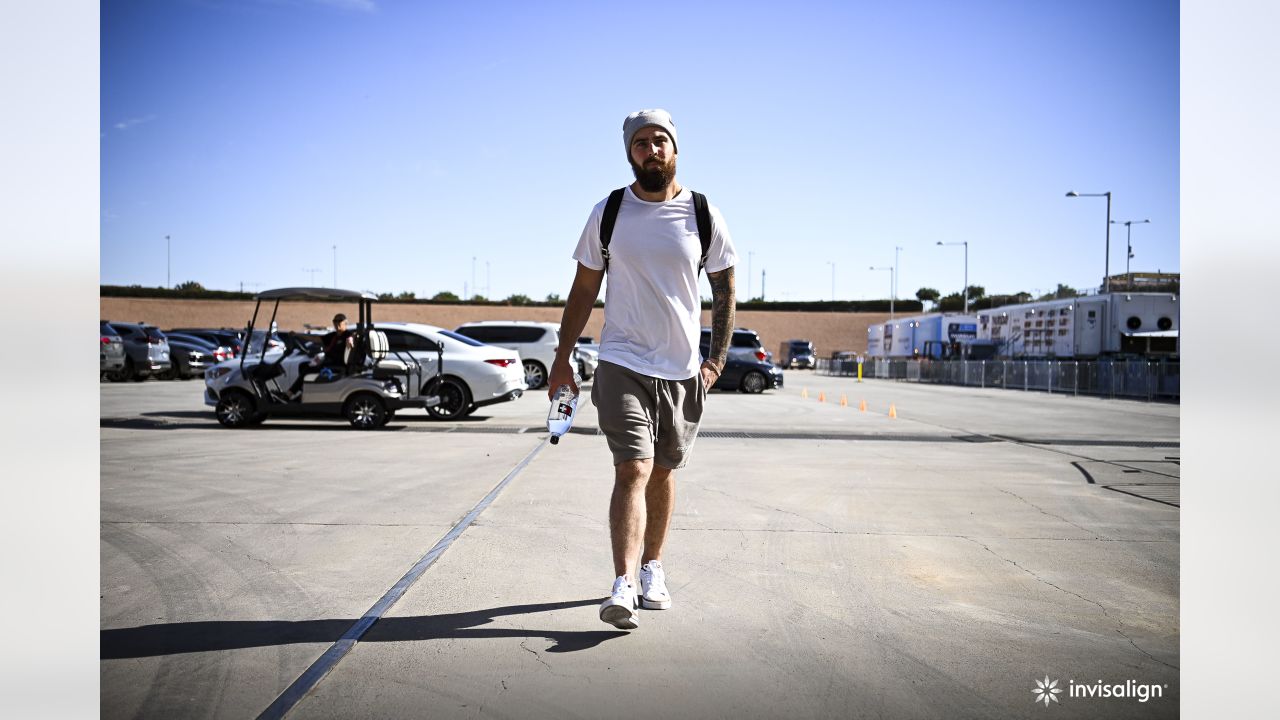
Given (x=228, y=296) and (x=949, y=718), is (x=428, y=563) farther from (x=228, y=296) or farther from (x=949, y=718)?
(x=228, y=296)

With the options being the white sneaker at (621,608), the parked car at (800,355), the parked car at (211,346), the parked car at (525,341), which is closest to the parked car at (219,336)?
the parked car at (211,346)

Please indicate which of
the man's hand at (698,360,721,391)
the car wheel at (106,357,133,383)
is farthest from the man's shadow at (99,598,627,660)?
the car wheel at (106,357,133,383)

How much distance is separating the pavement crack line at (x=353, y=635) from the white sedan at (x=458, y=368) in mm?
8818

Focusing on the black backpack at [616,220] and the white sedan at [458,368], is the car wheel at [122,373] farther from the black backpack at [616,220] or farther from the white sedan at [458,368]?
the black backpack at [616,220]

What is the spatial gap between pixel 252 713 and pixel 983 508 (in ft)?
17.7

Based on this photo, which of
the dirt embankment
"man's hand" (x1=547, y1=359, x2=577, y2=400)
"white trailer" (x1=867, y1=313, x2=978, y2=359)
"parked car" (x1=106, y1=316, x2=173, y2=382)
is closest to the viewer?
"man's hand" (x1=547, y1=359, x2=577, y2=400)

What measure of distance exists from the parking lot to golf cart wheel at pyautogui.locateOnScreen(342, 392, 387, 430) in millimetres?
3509

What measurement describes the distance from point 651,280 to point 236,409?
35.9ft

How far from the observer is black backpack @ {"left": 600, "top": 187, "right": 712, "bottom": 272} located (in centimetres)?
413

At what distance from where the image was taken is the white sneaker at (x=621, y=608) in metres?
3.78

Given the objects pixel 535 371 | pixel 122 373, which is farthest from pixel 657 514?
pixel 122 373

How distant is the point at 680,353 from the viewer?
4.18 m

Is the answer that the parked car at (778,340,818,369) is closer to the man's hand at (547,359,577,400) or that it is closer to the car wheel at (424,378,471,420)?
the car wheel at (424,378,471,420)
